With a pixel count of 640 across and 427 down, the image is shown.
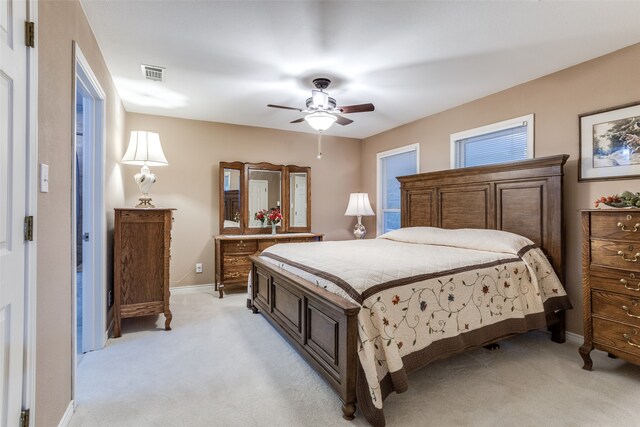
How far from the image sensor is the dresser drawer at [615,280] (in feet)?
6.96

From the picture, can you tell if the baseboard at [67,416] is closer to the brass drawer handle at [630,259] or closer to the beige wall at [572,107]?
the brass drawer handle at [630,259]

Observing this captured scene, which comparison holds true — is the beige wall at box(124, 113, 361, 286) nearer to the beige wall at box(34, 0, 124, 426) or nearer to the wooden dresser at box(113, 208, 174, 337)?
the wooden dresser at box(113, 208, 174, 337)

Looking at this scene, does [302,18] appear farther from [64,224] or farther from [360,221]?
[360,221]

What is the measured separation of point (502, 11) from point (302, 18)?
1323 mm

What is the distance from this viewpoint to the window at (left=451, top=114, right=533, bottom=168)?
3312mm

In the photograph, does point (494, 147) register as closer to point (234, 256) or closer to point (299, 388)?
point (299, 388)

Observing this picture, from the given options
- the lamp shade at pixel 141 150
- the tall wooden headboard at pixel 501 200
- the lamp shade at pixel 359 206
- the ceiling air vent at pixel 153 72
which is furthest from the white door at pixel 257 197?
the tall wooden headboard at pixel 501 200

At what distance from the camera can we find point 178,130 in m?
4.53

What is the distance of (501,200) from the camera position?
10.8 ft

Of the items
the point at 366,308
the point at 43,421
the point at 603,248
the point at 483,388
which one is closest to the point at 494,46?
the point at 603,248

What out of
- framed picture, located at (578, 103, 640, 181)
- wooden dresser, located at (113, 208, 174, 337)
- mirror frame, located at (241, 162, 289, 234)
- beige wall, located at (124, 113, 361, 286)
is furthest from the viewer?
mirror frame, located at (241, 162, 289, 234)

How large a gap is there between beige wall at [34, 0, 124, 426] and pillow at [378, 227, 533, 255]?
10.0ft

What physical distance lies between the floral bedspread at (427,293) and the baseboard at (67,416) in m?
1.55

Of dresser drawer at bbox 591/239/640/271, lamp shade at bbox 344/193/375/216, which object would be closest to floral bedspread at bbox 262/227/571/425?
dresser drawer at bbox 591/239/640/271
